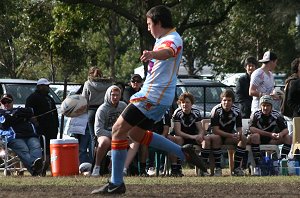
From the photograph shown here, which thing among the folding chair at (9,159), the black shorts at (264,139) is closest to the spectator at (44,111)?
the folding chair at (9,159)

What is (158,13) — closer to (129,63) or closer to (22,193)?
(22,193)

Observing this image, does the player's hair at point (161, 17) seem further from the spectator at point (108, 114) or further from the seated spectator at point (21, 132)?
the seated spectator at point (21, 132)

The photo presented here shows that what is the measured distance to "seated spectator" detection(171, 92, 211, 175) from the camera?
17.4 metres

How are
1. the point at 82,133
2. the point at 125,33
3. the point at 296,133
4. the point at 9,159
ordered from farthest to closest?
the point at 125,33 → the point at 82,133 → the point at 9,159 → the point at 296,133

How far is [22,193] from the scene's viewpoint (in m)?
12.1

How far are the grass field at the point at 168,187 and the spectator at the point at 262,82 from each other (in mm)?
3337

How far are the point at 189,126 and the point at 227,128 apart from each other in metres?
0.62

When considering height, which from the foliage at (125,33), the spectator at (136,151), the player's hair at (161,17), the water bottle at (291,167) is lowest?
the water bottle at (291,167)

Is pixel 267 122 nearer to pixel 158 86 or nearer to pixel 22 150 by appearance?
pixel 22 150

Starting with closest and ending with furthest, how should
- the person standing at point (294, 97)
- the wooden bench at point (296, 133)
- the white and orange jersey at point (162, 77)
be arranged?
the white and orange jersey at point (162, 77)
the wooden bench at point (296, 133)
the person standing at point (294, 97)

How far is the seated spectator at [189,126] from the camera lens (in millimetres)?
17391

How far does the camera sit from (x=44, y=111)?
1848cm

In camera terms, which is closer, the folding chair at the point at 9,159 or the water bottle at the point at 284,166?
→ the water bottle at the point at 284,166

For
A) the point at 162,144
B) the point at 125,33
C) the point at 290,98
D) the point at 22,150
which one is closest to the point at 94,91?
the point at 22,150
